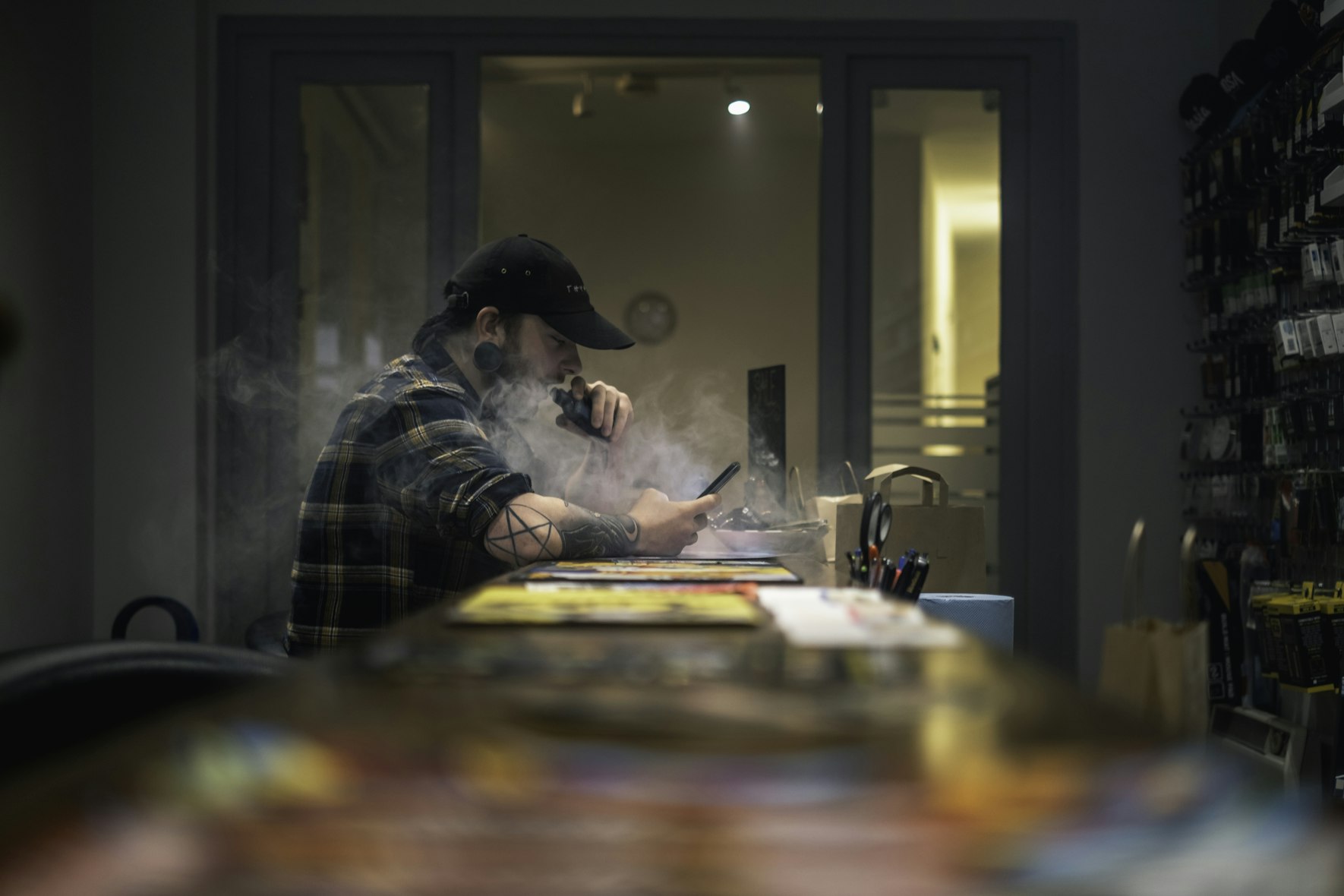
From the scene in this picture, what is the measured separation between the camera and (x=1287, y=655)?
8.24 feet

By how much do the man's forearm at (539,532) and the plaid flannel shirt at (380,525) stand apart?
11 cm

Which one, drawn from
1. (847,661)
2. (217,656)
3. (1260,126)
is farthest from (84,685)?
(1260,126)

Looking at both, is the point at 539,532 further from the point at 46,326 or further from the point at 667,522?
the point at 46,326

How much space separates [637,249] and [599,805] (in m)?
5.00

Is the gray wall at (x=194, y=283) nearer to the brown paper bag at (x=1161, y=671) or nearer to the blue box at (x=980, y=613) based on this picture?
the blue box at (x=980, y=613)

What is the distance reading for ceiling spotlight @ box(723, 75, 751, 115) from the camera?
155 inches

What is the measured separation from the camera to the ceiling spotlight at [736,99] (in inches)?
155

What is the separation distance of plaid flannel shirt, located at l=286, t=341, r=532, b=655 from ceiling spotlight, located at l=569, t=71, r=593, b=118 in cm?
221

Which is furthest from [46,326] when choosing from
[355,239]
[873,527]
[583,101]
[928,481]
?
[873,527]

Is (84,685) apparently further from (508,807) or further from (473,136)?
(473,136)

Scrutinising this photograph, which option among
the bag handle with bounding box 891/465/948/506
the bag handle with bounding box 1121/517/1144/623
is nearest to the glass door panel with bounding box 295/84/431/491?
the bag handle with bounding box 891/465/948/506

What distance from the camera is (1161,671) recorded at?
86 cm

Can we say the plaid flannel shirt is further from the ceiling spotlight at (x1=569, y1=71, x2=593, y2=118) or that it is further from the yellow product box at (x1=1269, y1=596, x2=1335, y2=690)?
the ceiling spotlight at (x1=569, y1=71, x2=593, y2=118)

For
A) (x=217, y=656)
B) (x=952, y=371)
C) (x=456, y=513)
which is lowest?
(x=217, y=656)
